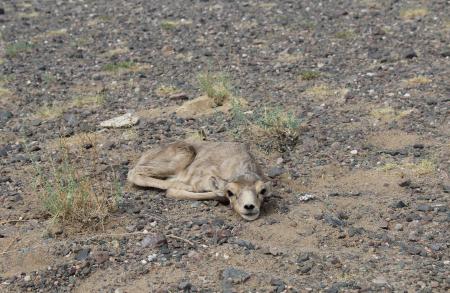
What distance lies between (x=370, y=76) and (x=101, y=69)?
467 centimetres

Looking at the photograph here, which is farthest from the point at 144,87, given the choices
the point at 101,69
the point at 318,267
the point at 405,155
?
the point at 318,267

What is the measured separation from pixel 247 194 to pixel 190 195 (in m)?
0.81

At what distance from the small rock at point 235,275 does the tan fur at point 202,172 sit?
3.72 ft

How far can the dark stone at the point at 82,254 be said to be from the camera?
22.2ft

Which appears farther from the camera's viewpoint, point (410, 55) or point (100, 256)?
point (410, 55)

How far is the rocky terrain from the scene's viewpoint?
21.6 feet

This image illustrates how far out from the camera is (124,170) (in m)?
8.88

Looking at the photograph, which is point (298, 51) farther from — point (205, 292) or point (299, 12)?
point (205, 292)

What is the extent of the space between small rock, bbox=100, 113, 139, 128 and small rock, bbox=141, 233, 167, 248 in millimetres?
3475

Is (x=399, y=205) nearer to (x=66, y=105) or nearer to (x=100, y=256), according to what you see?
(x=100, y=256)

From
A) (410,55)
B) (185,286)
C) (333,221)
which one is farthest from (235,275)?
(410,55)

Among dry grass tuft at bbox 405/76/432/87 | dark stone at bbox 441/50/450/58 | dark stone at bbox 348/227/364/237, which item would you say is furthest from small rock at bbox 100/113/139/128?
dark stone at bbox 441/50/450/58

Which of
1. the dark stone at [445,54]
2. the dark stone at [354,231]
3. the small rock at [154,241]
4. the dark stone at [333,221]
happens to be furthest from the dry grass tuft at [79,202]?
the dark stone at [445,54]

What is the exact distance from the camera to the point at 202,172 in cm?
823
